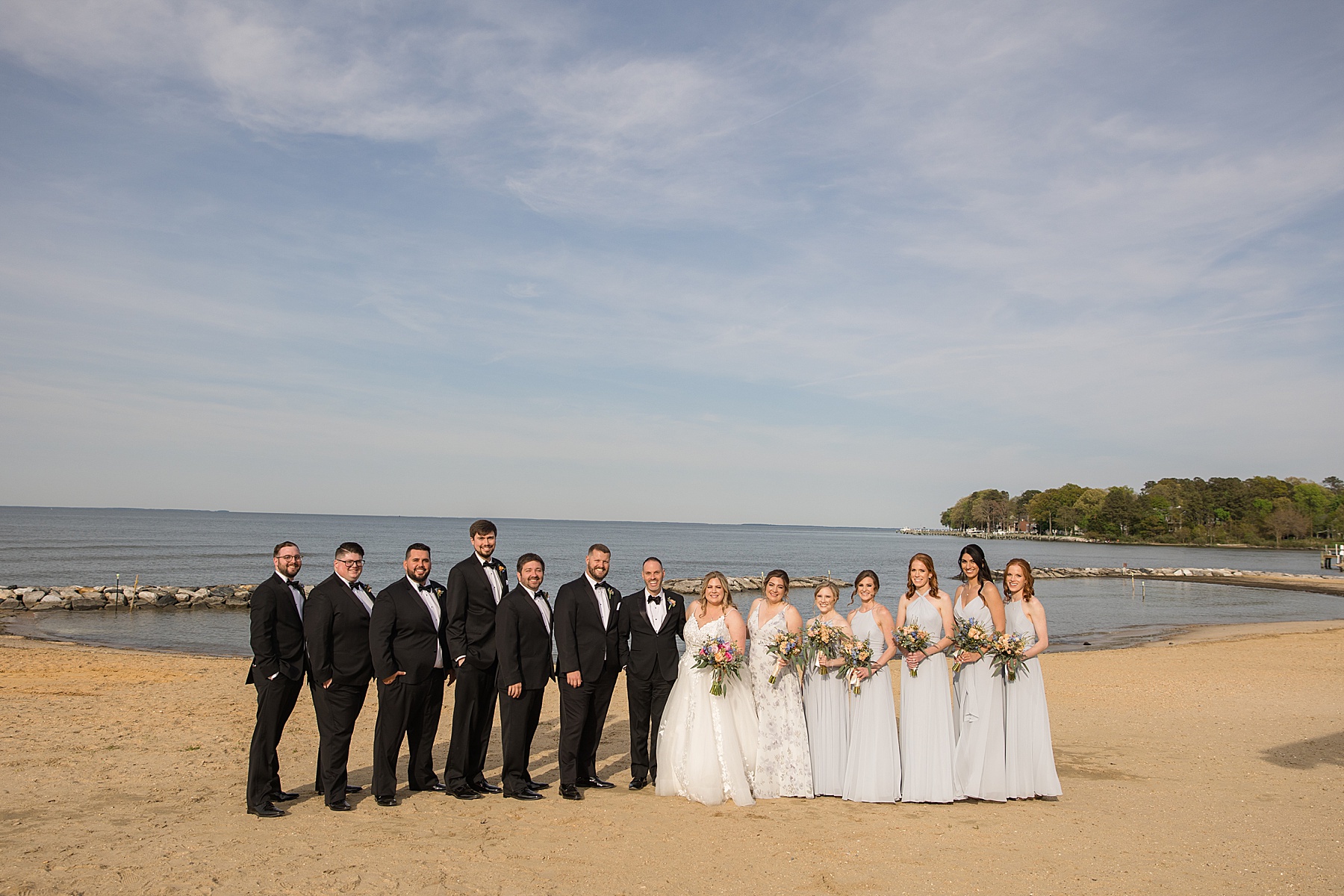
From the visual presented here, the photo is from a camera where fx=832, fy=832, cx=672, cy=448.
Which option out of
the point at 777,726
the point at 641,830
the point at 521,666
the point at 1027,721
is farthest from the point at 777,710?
the point at 521,666

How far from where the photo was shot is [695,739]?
7.44m

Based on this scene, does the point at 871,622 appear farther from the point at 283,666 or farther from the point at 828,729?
the point at 283,666

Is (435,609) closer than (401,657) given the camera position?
No

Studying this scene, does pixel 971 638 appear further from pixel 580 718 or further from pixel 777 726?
pixel 580 718

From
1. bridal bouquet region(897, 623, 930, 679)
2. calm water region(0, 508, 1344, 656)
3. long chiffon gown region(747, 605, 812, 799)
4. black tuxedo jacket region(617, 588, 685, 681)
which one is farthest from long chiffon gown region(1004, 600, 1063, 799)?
calm water region(0, 508, 1344, 656)

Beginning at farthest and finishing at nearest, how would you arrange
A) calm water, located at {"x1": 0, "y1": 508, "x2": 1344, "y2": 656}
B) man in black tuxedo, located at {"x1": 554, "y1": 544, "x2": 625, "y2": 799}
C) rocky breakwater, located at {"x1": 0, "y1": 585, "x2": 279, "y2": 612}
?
rocky breakwater, located at {"x1": 0, "y1": 585, "x2": 279, "y2": 612} → calm water, located at {"x1": 0, "y1": 508, "x2": 1344, "y2": 656} → man in black tuxedo, located at {"x1": 554, "y1": 544, "x2": 625, "y2": 799}

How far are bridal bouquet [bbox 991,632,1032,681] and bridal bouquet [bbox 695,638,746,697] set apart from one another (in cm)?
230

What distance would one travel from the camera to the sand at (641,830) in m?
5.39

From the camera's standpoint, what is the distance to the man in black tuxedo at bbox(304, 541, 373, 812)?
22.2 feet

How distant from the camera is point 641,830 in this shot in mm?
6484

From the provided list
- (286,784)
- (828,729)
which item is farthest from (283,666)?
(828,729)

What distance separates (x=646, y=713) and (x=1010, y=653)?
3.44 m

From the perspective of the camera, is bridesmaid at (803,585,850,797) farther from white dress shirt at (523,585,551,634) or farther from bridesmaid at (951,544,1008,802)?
white dress shirt at (523,585,551,634)

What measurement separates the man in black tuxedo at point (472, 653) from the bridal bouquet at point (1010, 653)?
4.46 meters
